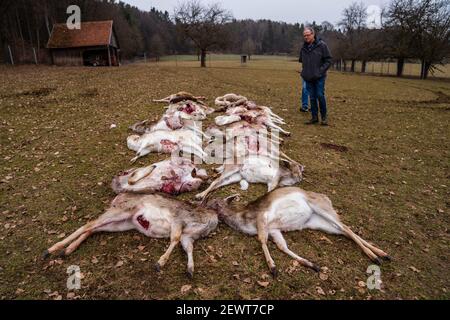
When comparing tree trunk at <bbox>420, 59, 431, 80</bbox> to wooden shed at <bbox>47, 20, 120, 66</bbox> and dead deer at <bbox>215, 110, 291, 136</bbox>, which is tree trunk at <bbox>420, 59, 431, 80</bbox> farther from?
wooden shed at <bbox>47, 20, 120, 66</bbox>

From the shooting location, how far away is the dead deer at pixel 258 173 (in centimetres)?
521

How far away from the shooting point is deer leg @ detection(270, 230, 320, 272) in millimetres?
3529

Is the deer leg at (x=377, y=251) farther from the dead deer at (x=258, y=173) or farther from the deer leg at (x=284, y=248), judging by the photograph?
the dead deer at (x=258, y=173)

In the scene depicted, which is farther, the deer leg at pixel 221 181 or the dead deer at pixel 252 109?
the dead deer at pixel 252 109

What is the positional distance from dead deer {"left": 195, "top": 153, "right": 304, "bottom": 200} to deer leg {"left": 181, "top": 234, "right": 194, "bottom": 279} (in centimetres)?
137

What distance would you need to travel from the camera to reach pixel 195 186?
5164 mm

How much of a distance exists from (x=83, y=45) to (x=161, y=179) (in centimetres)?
3606

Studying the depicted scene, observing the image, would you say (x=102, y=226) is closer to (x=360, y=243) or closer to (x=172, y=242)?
(x=172, y=242)

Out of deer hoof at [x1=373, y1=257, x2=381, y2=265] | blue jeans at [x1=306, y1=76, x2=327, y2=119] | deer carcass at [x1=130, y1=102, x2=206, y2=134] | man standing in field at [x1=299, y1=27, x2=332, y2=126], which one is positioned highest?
man standing in field at [x1=299, y1=27, x2=332, y2=126]

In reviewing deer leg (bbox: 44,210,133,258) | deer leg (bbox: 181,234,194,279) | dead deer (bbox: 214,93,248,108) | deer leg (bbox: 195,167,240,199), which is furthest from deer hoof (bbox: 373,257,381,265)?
dead deer (bbox: 214,93,248,108)

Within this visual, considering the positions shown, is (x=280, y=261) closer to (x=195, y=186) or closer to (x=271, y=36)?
(x=195, y=186)

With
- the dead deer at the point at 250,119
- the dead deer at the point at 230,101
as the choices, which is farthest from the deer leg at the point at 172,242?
the dead deer at the point at 230,101
